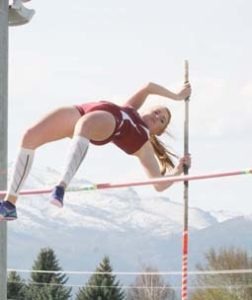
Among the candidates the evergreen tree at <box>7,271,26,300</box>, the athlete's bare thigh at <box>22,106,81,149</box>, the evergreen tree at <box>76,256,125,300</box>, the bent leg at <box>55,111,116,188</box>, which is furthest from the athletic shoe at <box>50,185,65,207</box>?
the evergreen tree at <box>76,256,125,300</box>

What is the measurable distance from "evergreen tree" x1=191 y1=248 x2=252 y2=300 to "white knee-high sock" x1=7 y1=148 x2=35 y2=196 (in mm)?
29201

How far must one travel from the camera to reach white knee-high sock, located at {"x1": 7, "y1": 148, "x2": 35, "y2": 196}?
19.5 feet

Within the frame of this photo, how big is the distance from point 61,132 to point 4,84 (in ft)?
5.70

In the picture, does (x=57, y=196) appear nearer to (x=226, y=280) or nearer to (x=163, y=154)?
(x=163, y=154)

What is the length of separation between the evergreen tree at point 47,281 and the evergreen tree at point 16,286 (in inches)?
11.9

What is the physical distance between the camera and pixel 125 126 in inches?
231

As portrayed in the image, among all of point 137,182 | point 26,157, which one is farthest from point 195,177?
point 26,157

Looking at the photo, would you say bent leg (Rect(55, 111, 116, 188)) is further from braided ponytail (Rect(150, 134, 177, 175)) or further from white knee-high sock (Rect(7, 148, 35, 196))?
braided ponytail (Rect(150, 134, 177, 175))

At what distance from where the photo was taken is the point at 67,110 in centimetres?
583

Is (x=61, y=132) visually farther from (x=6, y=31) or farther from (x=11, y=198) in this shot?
(x=6, y=31)

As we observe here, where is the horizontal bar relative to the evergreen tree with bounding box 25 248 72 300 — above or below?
below

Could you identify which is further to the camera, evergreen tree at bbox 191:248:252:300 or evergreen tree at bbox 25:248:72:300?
evergreen tree at bbox 25:248:72:300

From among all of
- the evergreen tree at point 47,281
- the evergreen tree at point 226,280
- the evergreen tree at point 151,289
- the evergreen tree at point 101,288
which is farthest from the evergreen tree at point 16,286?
Result: the evergreen tree at point 151,289

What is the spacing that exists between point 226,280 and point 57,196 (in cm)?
3177
